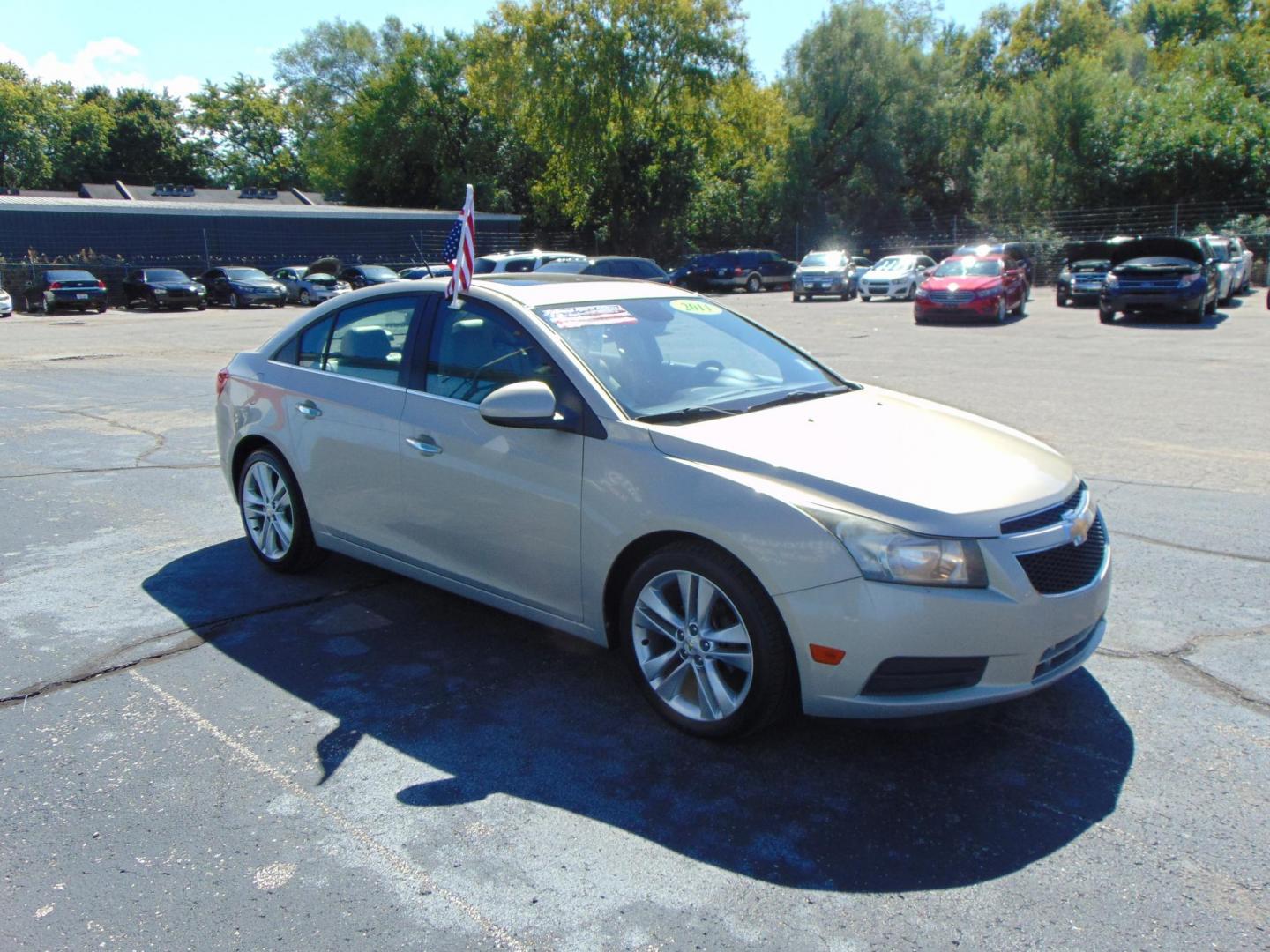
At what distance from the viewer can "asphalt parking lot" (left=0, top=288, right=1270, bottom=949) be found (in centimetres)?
271

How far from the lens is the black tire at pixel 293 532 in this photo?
533 centimetres

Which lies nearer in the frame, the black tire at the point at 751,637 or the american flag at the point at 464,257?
the black tire at the point at 751,637

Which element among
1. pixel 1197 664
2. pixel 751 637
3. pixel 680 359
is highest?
pixel 680 359

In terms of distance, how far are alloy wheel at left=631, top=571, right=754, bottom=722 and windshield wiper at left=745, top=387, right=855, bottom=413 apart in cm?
88

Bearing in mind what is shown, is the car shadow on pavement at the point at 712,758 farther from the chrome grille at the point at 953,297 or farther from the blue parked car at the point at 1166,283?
the chrome grille at the point at 953,297

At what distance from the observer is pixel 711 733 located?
3600 millimetres

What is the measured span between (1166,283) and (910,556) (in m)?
21.1

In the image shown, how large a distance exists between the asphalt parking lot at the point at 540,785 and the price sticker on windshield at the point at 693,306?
5.37 feet

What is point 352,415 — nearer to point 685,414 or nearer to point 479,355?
point 479,355

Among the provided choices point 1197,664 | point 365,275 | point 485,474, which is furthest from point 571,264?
point 1197,664

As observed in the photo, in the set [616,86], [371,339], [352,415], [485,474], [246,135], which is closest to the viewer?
[485,474]

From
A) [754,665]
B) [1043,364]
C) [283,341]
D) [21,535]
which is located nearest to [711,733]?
[754,665]

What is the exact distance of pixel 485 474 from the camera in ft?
13.8

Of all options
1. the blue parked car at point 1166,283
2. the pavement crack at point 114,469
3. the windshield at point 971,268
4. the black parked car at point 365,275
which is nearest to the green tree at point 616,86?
the black parked car at point 365,275
